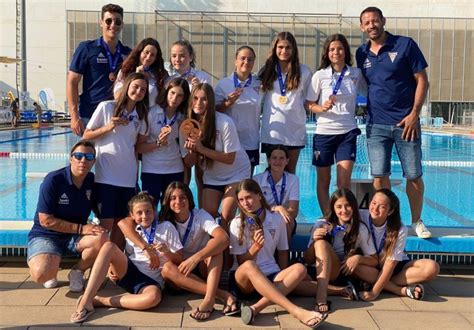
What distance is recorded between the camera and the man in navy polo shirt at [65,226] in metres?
4.07

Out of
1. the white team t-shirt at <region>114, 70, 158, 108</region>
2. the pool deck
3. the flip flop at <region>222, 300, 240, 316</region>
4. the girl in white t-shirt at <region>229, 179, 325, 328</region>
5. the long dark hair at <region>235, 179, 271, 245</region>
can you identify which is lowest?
the pool deck

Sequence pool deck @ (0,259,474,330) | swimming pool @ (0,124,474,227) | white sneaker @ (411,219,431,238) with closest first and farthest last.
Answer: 1. pool deck @ (0,259,474,330)
2. white sneaker @ (411,219,431,238)
3. swimming pool @ (0,124,474,227)

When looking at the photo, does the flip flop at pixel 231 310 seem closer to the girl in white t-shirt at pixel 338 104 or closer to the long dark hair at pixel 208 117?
the long dark hair at pixel 208 117

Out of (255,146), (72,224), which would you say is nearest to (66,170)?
(72,224)

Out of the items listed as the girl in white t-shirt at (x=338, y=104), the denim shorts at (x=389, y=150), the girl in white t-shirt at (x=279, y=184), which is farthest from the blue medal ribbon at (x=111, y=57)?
the denim shorts at (x=389, y=150)

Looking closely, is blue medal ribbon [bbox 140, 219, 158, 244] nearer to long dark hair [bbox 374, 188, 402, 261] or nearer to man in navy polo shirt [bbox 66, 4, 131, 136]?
man in navy polo shirt [bbox 66, 4, 131, 136]

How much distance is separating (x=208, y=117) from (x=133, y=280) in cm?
139

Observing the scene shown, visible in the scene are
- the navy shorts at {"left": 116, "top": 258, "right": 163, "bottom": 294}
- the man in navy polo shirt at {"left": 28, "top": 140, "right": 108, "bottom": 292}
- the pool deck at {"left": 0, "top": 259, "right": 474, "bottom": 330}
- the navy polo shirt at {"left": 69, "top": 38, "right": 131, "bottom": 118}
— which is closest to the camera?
the pool deck at {"left": 0, "top": 259, "right": 474, "bottom": 330}

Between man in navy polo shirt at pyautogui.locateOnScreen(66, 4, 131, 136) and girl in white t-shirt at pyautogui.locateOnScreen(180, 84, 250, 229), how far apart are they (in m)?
1.05

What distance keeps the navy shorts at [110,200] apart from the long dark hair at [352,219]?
5.47 feet

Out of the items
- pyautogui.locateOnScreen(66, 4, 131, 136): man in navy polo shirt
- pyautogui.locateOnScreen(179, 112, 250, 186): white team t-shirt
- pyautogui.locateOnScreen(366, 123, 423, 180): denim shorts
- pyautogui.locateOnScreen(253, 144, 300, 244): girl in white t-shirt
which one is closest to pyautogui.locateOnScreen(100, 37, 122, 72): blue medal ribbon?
pyautogui.locateOnScreen(66, 4, 131, 136): man in navy polo shirt

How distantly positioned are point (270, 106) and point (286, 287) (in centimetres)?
184

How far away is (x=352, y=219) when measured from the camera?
13.4 ft

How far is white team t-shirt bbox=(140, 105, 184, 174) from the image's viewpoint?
4.46 metres
